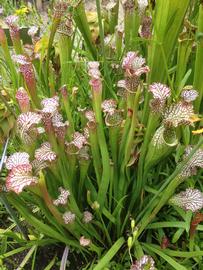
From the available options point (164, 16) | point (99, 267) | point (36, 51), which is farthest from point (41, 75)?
point (99, 267)

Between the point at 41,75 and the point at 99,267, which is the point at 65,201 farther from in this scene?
Result: the point at 41,75

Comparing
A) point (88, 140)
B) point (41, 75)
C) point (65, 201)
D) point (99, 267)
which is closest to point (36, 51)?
point (41, 75)

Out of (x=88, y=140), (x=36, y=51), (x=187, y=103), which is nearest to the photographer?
(x=187, y=103)

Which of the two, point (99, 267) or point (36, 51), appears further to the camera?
point (36, 51)

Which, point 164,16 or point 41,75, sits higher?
point 164,16

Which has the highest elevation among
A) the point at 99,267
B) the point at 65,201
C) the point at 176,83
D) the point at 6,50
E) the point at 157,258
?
the point at 6,50

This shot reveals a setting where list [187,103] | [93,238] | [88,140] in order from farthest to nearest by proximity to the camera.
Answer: [93,238]
[88,140]
[187,103]
